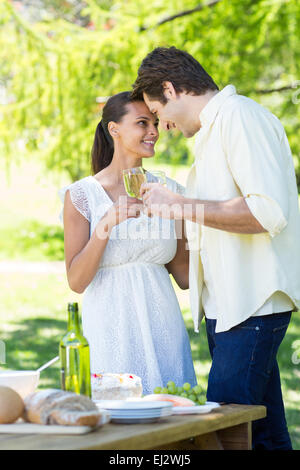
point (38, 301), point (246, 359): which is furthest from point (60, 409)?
point (38, 301)

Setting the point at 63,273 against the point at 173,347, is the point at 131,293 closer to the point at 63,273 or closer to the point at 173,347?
the point at 173,347

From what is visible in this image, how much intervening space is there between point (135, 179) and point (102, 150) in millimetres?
839

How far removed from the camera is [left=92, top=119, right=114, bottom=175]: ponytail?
335cm

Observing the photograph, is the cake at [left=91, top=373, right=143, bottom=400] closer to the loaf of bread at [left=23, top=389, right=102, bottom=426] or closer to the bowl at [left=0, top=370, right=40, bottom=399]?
the bowl at [left=0, top=370, right=40, bottom=399]

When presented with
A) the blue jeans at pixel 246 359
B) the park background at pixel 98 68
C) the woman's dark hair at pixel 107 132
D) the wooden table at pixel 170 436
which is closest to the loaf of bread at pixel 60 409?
the wooden table at pixel 170 436

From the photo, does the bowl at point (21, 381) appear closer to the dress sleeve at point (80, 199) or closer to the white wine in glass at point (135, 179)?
the white wine in glass at point (135, 179)

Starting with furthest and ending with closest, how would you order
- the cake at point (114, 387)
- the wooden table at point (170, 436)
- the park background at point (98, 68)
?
the park background at point (98, 68)
the cake at point (114, 387)
the wooden table at point (170, 436)

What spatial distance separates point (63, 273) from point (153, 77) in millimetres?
7791

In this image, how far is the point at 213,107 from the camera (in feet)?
8.03

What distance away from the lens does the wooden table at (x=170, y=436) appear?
174 cm

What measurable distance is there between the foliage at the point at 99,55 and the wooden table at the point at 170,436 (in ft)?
15.9

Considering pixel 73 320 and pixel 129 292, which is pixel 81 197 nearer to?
pixel 129 292

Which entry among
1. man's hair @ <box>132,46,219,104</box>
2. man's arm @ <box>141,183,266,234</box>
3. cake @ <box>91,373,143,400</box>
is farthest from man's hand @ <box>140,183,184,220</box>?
cake @ <box>91,373,143,400</box>
